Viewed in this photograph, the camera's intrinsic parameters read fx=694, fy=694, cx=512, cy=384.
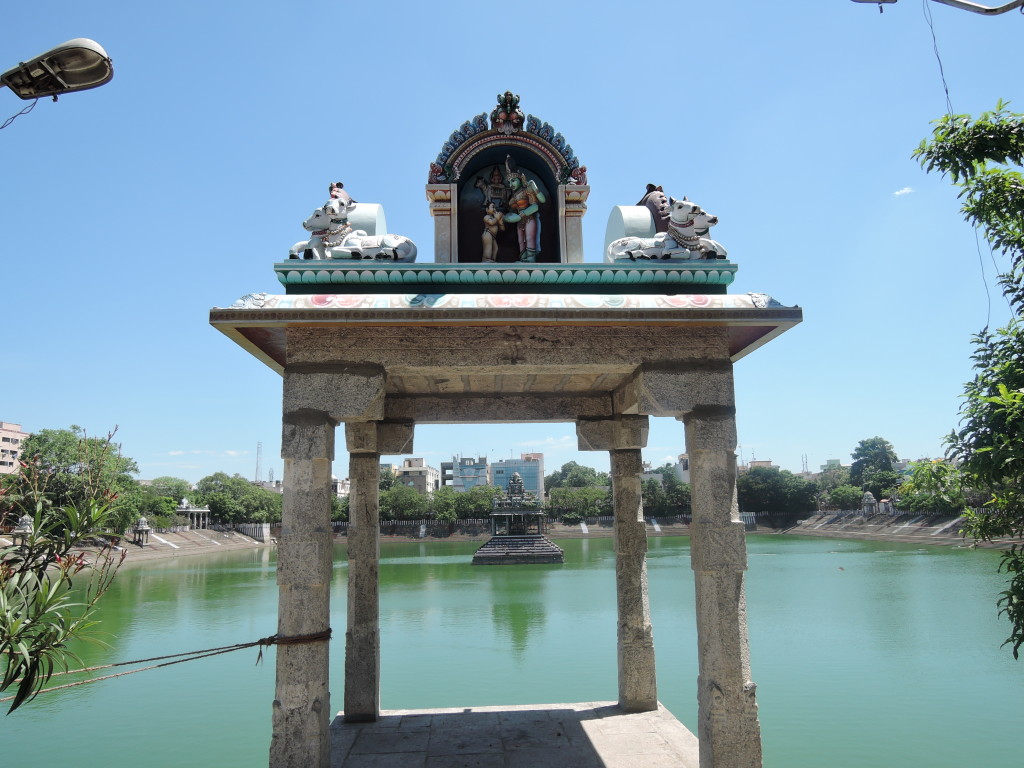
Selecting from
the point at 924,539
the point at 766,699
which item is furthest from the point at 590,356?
the point at 924,539

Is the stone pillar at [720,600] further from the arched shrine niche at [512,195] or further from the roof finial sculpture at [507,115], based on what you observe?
the roof finial sculpture at [507,115]

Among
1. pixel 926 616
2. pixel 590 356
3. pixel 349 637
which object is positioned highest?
pixel 590 356

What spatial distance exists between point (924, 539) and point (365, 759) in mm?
53059

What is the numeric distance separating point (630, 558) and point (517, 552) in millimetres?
31485

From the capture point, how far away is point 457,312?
5.53 m

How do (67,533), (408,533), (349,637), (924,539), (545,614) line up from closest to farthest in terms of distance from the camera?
(67,533) → (349,637) → (545,614) → (924,539) → (408,533)

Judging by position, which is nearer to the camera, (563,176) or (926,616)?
(563,176)

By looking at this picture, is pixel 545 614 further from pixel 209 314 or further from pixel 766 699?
pixel 209 314

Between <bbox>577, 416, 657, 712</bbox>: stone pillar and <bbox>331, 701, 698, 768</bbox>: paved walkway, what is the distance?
11.5 inches

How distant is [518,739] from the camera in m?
7.14

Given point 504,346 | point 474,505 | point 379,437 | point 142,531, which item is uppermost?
point 504,346

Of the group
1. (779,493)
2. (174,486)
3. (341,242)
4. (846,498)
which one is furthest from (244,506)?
(341,242)

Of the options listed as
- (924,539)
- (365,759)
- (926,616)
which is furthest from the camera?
(924,539)

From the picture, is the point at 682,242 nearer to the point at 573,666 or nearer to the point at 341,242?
the point at 341,242
